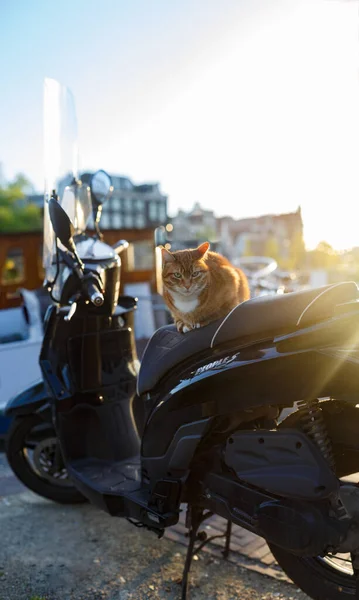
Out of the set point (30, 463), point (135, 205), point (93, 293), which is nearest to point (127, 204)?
point (135, 205)

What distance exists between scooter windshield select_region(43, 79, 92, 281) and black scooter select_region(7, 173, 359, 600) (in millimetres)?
343

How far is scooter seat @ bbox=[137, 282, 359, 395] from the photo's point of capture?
1.85 m

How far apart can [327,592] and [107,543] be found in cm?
139

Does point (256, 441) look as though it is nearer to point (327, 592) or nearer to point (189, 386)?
point (189, 386)

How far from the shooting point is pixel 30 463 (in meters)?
3.48

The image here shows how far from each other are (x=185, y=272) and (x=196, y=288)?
9cm

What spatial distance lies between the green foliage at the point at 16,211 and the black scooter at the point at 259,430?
113 feet

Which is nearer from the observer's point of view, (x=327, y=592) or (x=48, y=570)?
(x=327, y=592)

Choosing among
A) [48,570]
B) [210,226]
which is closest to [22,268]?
[48,570]

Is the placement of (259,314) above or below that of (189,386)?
above

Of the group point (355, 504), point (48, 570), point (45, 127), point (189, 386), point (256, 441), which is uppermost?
point (45, 127)

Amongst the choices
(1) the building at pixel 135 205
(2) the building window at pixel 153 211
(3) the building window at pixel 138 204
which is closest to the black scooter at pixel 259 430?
(2) the building window at pixel 153 211

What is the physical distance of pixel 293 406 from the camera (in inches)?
78.8

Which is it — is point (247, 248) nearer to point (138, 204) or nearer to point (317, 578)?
point (138, 204)
